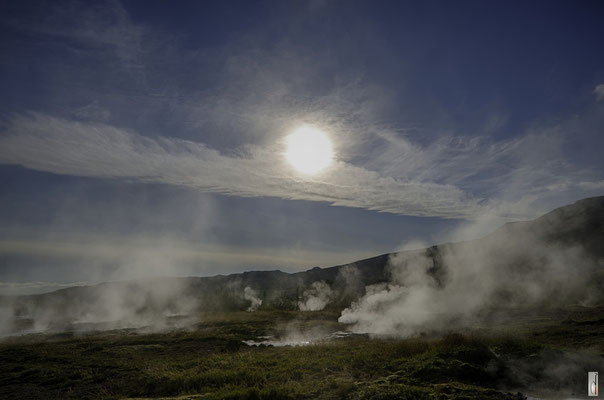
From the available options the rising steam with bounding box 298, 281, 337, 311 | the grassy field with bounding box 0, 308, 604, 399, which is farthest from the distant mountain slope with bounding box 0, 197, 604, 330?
the grassy field with bounding box 0, 308, 604, 399

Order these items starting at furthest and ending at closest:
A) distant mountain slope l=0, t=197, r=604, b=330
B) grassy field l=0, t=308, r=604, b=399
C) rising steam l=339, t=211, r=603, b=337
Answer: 1. distant mountain slope l=0, t=197, r=604, b=330
2. rising steam l=339, t=211, r=603, b=337
3. grassy field l=0, t=308, r=604, b=399

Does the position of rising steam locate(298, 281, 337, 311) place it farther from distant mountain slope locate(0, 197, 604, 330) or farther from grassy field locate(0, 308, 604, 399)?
grassy field locate(0, 308, 604, 399)

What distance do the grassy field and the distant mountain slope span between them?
44.5m

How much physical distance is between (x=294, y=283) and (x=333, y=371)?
122 meters

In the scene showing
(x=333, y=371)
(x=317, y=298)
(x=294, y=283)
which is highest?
(x=333, y=371)

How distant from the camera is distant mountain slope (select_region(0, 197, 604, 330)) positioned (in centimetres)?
7968

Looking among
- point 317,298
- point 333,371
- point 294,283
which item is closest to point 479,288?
point 317,298

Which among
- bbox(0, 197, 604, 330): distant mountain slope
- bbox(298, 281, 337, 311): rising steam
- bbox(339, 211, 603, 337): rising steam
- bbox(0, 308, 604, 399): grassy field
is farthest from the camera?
bbox(0, 197, 604, 330): distant mountain slope

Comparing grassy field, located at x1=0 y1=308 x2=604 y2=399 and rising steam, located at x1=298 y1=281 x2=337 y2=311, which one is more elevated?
grassy field, located at x1=0 y1=308 x2=604 y2=399

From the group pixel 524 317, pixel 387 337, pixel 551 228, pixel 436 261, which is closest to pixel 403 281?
pixel 436 261

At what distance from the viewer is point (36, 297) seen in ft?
425

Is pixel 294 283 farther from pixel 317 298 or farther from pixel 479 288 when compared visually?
pixel 479 288

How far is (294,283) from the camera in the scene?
5399 inches

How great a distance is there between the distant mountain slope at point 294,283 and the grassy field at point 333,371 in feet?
146
